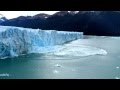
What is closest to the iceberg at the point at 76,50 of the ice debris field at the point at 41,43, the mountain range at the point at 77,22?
the ice debris field at the point at 41,43

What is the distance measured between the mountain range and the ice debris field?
50 millimetres

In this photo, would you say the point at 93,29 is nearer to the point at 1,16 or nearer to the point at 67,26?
the point at 67,26

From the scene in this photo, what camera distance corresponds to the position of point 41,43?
Answer: 2105 millimetres

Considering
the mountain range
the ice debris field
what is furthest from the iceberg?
the mountain range

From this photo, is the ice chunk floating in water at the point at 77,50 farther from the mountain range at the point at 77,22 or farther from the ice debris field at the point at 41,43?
the mountain range at the point at 77,22

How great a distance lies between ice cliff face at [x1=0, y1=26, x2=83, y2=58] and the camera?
207 cm

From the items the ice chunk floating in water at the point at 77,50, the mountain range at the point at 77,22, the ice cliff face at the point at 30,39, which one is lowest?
the ice chunk floating in water at the point at 77,50

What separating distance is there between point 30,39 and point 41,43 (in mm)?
106

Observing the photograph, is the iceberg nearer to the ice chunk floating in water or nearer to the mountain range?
the ice chunk floating in water

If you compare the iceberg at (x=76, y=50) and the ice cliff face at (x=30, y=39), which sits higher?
the ice cliff face at (x=30, y=39)

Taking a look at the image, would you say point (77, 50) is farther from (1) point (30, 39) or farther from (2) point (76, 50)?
(1) point (30, 39)

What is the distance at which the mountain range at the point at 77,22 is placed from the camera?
202cm
